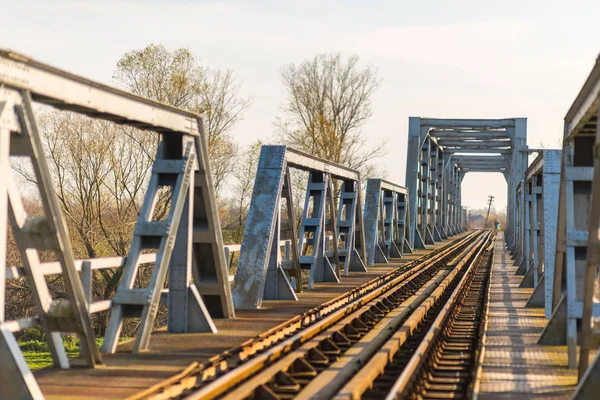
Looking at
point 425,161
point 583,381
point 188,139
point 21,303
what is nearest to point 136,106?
point 188,139

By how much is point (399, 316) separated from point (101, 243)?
1885 centimetres

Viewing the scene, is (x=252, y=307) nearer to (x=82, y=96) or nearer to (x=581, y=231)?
(x=581, y=231)

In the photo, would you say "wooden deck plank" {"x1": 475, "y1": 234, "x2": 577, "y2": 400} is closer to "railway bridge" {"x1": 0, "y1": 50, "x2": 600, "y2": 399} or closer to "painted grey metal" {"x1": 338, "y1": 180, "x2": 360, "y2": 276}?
"railway bridge" {"x1": 0, "y1": 50, "x2": 600, "y2": 399}

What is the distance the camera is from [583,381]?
688 cm

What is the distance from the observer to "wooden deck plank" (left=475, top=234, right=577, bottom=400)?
8.33 metres

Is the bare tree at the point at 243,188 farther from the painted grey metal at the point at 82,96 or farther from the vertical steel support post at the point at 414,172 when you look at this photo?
the painted grey metal at the point at 82,96

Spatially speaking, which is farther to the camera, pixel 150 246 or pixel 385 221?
pixel 385 221

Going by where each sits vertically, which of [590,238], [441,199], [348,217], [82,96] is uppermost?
[441,199]

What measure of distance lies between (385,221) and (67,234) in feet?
79.4

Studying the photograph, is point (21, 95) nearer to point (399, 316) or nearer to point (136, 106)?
point (136, 106)

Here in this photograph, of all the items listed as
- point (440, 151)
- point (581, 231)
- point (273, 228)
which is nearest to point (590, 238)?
point (581, 231)

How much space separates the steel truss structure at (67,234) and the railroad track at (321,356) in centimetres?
108

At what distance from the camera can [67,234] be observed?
7973mm

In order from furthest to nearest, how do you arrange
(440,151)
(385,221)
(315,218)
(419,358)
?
(440,151)
(385,221)
(315,218)
(419,358)
